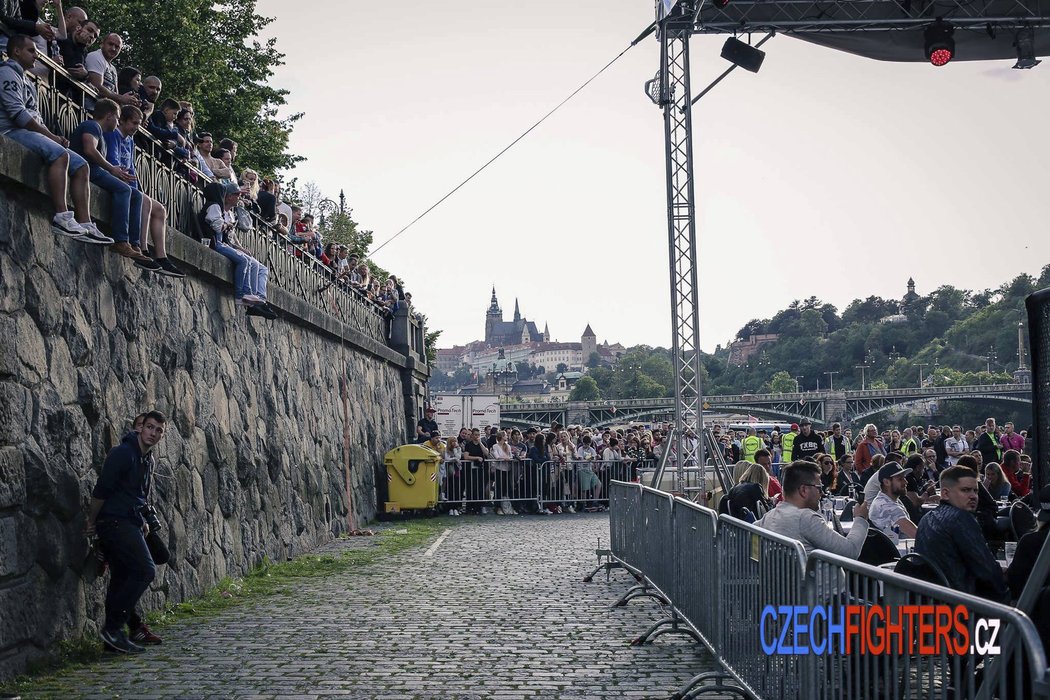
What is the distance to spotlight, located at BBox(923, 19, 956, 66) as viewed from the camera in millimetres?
15579

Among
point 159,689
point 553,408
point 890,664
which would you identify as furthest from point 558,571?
point 553,408

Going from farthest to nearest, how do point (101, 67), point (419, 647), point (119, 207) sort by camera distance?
point (101, 67) < point (119, 207) < point (419, 647)

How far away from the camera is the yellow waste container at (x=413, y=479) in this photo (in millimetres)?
23047

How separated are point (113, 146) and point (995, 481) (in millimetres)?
10361

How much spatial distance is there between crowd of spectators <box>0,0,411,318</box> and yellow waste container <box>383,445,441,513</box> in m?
7.72

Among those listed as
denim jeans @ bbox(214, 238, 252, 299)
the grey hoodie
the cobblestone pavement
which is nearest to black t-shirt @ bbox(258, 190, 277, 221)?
denim jeans @ bbox(214, 238, 252, 299)

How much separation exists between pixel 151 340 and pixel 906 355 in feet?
527

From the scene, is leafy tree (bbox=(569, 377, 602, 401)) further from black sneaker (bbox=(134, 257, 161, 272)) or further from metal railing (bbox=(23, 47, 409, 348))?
black sneaker (bbox=(134, 257, 161, 272))

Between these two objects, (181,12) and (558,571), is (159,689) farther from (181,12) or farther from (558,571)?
(181,12)

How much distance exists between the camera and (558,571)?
13672 mm

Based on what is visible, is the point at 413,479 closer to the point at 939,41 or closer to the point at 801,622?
the point at 939,41

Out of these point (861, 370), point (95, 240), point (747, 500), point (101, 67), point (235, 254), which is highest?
point (861, 370)

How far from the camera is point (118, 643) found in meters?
8.38

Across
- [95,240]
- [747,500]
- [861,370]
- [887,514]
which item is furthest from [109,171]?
[861,370]
